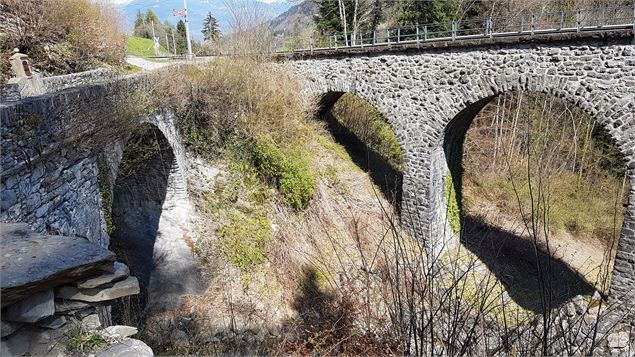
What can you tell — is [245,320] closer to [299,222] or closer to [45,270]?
[299,222]

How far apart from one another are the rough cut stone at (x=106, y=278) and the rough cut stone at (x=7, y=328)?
33 cm

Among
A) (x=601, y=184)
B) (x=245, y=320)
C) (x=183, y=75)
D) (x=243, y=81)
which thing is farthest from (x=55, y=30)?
(x=601, y=184)

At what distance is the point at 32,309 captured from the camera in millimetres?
2094

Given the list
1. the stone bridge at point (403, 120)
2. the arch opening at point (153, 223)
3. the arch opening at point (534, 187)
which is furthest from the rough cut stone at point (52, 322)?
the arch opening at point (534, 187)

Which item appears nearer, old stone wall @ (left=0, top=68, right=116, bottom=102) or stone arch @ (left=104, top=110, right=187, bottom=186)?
stone arch @ (left=104, top=110, right=187, bottom=186)

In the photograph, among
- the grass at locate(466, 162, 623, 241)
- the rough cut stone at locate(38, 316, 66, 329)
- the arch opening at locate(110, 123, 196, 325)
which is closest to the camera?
the rough cut stone at locate(38, 316, 66, 329)

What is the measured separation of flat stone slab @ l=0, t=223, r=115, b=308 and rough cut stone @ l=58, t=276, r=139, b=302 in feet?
0.26

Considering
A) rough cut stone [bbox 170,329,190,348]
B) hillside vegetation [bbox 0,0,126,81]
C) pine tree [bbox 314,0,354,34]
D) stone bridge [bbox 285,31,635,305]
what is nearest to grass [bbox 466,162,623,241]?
stone bridge [bbox 285,31,635,305]

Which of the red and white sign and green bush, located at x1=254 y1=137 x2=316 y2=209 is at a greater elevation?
the red and white sign

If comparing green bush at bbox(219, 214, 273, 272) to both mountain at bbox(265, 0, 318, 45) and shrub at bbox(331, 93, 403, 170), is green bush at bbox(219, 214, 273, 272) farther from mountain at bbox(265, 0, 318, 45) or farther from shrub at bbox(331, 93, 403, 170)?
mountain at bbox(265, 0, 318, 45)

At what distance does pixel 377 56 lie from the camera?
435 inches

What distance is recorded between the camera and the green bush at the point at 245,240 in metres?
9.22

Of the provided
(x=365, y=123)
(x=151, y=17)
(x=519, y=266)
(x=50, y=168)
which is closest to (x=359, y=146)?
(x=365, y=123)

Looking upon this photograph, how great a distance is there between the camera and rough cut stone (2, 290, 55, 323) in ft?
6.70
